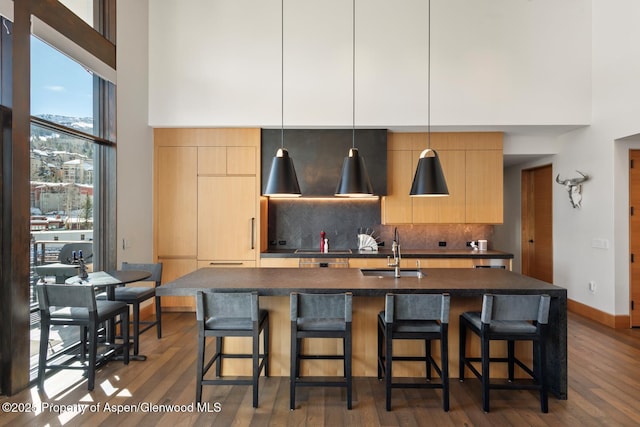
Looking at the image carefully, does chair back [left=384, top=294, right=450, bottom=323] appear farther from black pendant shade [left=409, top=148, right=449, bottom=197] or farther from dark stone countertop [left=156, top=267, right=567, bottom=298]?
black pendant shade [left=409, top=148, right=449, bottom=197]

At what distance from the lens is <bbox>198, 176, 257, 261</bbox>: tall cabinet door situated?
5.02 meters

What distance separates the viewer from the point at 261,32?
4.90m

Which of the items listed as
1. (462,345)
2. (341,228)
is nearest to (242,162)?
(341,228)

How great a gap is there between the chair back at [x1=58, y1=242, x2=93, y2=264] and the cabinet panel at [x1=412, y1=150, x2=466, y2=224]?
169 inches

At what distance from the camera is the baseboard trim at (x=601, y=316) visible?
4.43m

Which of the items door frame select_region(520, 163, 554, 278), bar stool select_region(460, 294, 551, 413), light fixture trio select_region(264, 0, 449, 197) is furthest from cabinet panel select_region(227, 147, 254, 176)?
door frame select_region(520, 163, 554, 278)

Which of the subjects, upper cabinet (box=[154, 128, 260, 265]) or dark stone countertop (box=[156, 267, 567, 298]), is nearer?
dark stone countertop (box=[156, 267, 567, 298])

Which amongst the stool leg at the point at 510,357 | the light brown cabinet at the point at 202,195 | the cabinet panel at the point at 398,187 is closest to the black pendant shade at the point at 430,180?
the stool leg at the point at 510,357

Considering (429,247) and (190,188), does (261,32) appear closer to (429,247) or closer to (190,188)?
(190,188)

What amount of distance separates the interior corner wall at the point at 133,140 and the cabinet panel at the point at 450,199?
3911 millimetres

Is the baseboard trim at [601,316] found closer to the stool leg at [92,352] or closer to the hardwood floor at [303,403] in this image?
the hardwood floor at [303,403]

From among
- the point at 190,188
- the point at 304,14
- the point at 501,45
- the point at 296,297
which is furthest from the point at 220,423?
the point at 501,45

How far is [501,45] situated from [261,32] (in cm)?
338

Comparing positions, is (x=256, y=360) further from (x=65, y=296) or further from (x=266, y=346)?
(x=65, y=296)
